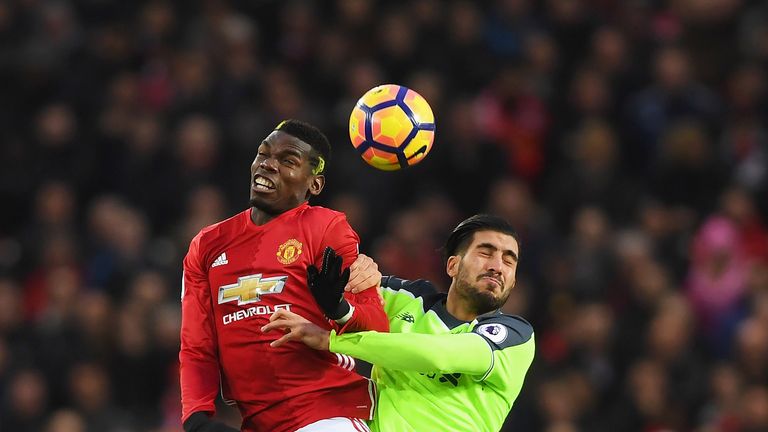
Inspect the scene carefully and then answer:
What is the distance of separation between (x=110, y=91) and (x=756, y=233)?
6.34 m

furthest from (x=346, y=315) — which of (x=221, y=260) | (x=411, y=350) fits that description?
(x=221, y=260)

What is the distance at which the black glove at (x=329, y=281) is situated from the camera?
5.55m

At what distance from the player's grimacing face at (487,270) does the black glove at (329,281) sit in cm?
98

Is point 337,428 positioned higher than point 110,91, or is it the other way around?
point 110,91

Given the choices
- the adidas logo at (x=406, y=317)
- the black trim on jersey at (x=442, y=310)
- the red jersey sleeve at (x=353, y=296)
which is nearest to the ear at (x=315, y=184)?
the red jersey sleeve at (x=353, y=296)

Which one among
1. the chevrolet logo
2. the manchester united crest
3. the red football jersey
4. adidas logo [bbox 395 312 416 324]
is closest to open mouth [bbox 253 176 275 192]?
the red football jersey

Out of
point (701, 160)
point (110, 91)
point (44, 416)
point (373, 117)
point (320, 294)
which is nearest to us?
point (320, 294)

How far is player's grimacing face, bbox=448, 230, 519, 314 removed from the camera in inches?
252

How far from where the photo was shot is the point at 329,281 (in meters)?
5.57

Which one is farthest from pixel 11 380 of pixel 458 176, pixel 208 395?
pixel 208 395

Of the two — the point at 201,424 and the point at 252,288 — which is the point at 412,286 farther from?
the point at 201,424

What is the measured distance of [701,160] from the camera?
38.3 feet

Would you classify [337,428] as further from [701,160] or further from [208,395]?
[701,160]

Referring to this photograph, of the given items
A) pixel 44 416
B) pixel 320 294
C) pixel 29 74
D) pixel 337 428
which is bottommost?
pixel 44 416
